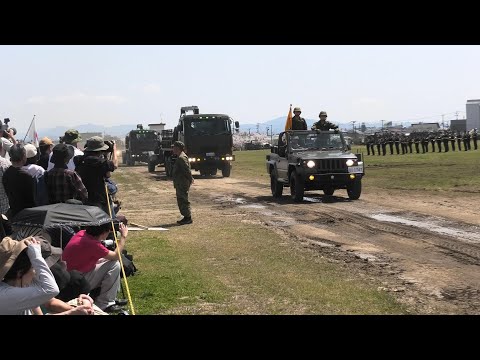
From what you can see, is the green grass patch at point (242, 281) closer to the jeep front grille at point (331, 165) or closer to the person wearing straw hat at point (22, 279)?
the person wearing straw hat at point (22, 279)

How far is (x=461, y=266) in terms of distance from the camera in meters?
9.01

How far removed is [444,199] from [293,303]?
11.7 m

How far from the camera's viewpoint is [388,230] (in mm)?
12508

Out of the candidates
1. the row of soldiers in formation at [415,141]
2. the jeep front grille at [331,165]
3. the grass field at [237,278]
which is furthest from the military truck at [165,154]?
the grass field at [237,278]

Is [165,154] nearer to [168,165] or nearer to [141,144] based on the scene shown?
[168,165]

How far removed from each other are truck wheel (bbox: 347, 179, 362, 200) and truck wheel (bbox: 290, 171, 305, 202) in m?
1.42

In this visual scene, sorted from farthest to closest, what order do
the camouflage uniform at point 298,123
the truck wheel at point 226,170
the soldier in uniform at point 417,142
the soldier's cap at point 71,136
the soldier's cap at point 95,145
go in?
the soldier in uniform at point 417,142 → the truck wheel at point 226,170 → the camouflage uniform at point 298,123 → the soldier's cap at point 71,136 → the soldier's cap at point 95,145

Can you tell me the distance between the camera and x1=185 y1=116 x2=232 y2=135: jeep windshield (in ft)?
101

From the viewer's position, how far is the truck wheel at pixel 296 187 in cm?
1770

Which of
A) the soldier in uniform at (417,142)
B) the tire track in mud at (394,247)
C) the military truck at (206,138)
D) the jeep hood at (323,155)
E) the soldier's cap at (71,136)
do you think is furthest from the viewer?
the soldier in uniform at (417,142)

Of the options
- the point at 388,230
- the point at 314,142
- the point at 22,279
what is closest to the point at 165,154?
the point at 314,142

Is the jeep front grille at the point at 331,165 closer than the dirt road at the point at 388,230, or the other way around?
the dirt road at the point at 388,230

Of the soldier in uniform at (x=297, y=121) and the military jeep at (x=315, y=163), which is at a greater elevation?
the soldier in uniform at (x=297, y=121)

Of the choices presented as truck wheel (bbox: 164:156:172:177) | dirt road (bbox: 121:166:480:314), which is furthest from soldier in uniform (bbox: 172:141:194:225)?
truck wheel (bbox: 164:156:172:177)
